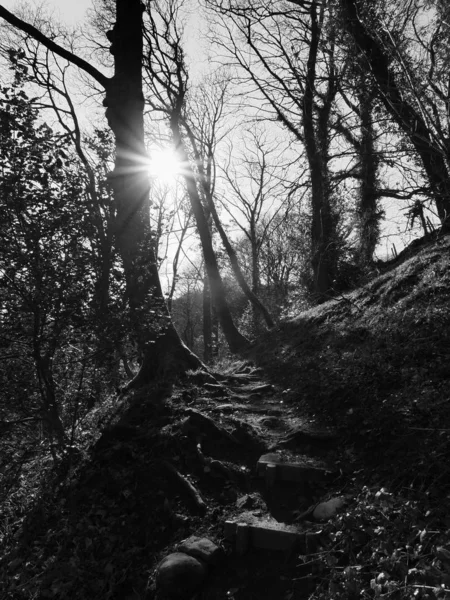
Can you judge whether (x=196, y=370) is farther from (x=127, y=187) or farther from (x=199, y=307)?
(x=199, y=307)

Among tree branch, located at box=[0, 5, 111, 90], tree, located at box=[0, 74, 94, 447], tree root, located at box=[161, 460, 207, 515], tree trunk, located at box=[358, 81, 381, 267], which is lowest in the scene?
tree root, located at box=[161, 460, 207, 515]

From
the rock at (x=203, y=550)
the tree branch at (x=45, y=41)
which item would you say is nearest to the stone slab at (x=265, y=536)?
the rock at (x=203, y=550)

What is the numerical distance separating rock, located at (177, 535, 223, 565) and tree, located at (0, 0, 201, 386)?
2433mm

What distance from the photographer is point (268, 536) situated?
11.4 ft

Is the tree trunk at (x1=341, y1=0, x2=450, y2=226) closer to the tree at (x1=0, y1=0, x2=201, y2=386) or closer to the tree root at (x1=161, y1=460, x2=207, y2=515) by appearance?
the tree at (x1=0, y1=0, x2=201, y2=386)

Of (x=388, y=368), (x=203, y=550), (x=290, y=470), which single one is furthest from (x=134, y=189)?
(x=203, y=550)

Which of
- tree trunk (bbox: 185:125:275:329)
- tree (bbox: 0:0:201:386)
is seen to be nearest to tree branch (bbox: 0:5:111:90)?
tree (bbox: 0:0:201:386)

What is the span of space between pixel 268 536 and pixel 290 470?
832 millimetres

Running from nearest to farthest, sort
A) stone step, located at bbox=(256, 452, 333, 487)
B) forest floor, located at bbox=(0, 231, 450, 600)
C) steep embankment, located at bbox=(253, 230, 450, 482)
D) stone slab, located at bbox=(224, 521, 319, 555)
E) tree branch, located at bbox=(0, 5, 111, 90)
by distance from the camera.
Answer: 1. forest floor, located at bbox=(0, 231, 450, 600)
2. stone slab, located at bbox=(224, 521, 319, 555)
3. steep embankment, located at bbox=(253, 230, 450, 482)
4. stone step, located at bbox=(256, 452, 333, 487)
5. tree branch, located at bbox=(0, 5, 111, 90)

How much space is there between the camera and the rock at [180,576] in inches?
127

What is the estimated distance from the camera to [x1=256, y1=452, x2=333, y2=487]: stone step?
4.10m

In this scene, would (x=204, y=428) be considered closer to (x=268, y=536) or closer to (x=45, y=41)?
(x=268, y=536)

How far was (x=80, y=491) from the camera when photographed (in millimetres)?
4887

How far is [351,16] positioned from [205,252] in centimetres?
868
